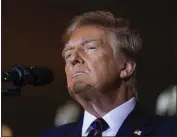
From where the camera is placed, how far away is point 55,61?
16.2ft

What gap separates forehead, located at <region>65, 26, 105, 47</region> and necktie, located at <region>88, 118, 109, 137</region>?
83 centimetres

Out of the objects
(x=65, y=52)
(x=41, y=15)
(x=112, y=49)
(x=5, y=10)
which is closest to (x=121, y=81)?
(x=112, y=49)

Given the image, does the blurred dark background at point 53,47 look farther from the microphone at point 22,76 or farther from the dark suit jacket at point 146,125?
the microphone at point 22,76

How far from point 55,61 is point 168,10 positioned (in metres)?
1.28

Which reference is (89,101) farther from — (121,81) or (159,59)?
(159,59)

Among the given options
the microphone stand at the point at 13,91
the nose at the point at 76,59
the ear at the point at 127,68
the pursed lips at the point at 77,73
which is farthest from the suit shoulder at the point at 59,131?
the microphone stand at the point at 13,91

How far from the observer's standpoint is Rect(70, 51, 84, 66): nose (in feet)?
15.8

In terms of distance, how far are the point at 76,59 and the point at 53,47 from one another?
0.31 metres

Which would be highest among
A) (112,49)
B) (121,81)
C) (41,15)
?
(41,15)

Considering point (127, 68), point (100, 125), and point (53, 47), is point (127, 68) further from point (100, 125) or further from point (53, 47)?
point (53, 47)

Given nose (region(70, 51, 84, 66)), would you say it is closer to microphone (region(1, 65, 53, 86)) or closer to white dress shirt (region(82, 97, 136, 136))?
white dress shirt (region(82, 97, 136, 136))

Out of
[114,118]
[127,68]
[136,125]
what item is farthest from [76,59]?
[136,125]

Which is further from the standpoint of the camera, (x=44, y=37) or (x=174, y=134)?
(x=44, y=37)

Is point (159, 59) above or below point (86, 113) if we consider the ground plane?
above
